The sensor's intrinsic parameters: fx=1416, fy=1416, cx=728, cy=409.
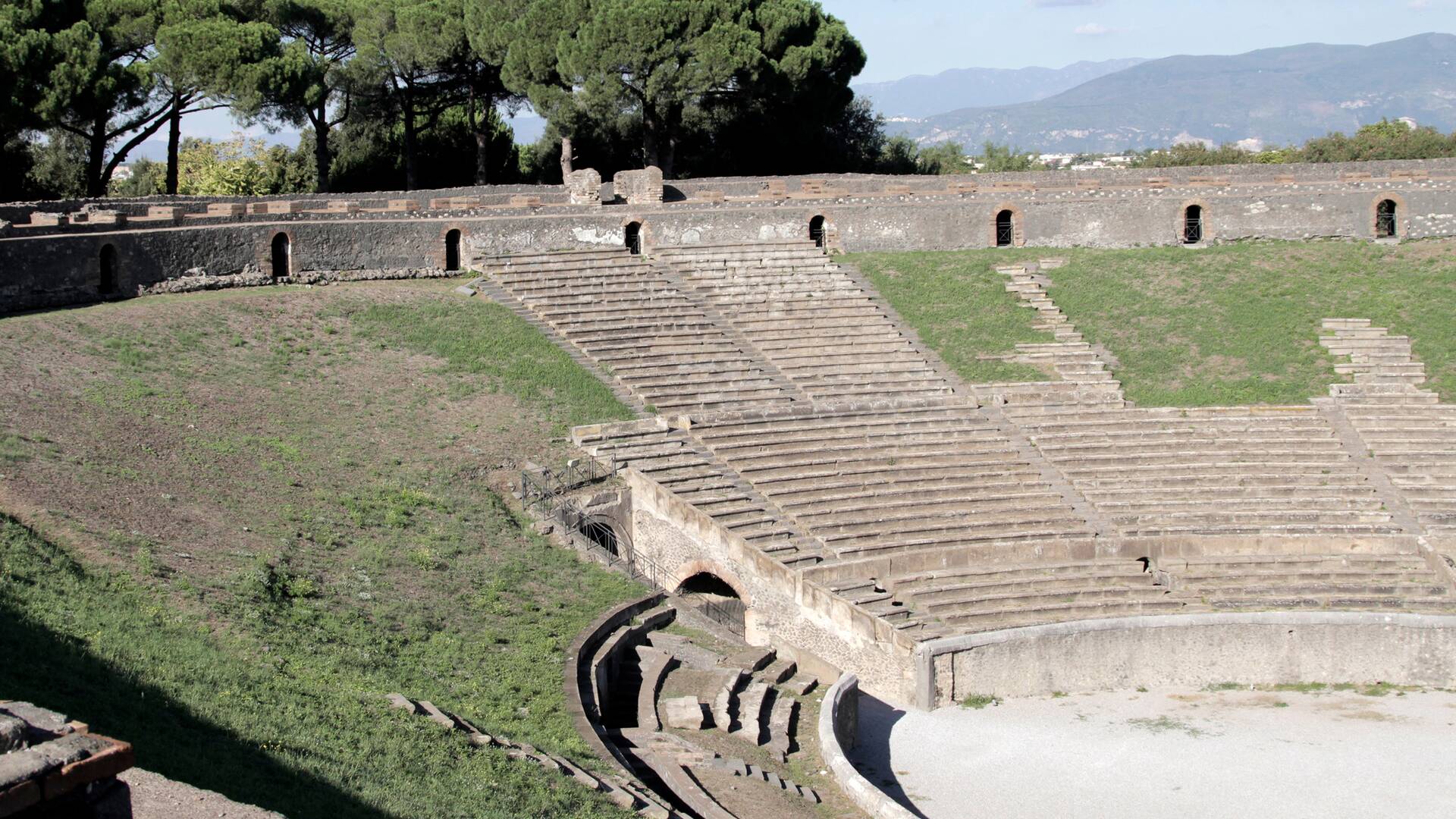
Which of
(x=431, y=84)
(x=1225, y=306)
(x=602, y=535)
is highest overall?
(x=431, y=84)

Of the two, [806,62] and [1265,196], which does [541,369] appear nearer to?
[806,62]

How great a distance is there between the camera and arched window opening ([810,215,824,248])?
31.6 m

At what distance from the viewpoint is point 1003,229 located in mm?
32375

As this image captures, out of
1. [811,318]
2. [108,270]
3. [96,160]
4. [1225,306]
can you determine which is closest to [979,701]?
[811,318]

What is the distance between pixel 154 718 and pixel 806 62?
2787cm

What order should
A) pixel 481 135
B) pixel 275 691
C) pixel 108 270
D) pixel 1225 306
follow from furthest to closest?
pixel 481 135
pixel 1225 306
pixel 108 270
pixel 275 691

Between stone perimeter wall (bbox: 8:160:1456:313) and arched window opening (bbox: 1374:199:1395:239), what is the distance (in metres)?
0.17

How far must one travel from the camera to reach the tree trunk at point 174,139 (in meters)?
34.4

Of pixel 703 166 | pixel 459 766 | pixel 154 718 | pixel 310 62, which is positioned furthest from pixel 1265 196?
pixel 154 718

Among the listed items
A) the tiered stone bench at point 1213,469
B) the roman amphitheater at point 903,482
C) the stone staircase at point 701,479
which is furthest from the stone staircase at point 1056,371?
the stone staircase at point 701,479

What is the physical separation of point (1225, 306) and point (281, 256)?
62.0 feet

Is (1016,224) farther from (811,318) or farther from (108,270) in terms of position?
(108,270)

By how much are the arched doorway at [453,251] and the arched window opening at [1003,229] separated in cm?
1202

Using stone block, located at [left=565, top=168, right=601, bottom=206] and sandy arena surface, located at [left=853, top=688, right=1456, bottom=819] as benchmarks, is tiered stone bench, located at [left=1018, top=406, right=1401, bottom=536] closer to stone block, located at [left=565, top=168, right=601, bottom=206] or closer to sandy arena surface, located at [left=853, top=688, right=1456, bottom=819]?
sandy arena surface, located at [left=853, top=688, right=1456, bottom=819]
